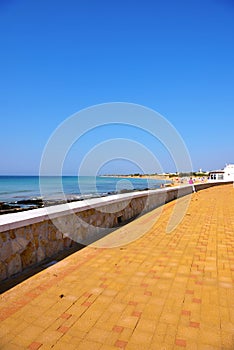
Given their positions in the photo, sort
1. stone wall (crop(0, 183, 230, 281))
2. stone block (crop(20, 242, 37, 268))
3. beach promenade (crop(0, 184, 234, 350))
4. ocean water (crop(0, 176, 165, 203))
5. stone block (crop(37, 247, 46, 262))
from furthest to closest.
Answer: ocean water (crop(0, 176, 165, 203)) → stone block (crop(37, 247, 46, 262)) → stone block (crop(20, 242, 37, 268)) → stone wall (crop(0, 183, 230, 281)) → beach promenade (crop(0, 184, 234, 350))

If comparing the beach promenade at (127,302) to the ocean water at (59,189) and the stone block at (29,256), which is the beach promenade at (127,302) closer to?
the stone block at (29,256)

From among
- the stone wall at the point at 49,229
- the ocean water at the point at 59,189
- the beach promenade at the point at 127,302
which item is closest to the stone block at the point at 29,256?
the stone wall at the point at 49,229

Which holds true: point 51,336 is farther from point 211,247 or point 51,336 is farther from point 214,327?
point 211,247

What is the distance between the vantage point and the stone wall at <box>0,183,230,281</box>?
12.2ft

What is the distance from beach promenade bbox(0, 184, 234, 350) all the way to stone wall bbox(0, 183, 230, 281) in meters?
0.36

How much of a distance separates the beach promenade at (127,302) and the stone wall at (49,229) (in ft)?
1.17

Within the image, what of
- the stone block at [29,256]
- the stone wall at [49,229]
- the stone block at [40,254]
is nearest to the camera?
the stone wall at [49,229]

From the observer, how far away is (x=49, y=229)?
15.2ft

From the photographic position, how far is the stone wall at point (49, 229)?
373 centimetres

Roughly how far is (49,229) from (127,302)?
6.84 feet

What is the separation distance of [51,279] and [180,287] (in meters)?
1.91

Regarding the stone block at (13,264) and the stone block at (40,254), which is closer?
the stone block at (13,264)

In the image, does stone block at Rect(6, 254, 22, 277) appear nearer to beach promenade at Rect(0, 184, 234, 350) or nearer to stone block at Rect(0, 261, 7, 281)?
stone block at Rect(0, 261, 7, 281)

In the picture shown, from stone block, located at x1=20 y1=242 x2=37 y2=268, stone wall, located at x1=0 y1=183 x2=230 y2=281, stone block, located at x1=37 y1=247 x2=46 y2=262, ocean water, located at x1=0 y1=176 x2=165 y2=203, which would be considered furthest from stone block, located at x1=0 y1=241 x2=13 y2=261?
ocean water, located at x1=0 y1=176 x2=165 y2=203
